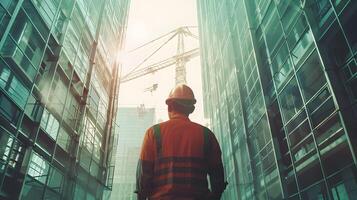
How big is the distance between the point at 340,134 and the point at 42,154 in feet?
31.9

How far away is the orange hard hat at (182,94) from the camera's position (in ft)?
8.88

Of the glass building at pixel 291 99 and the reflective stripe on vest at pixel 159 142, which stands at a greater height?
the glass building at pixel 291 99

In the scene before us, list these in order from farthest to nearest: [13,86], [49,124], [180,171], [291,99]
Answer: [49,124] < [291,99] < [13,86] < [180,171]

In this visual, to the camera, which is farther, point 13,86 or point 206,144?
point 13,86

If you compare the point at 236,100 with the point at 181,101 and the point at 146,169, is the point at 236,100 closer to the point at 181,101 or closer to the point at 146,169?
the point at 181,101

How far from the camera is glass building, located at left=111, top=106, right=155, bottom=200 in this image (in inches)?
2534

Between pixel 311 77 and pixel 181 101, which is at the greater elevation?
pixel 311 77

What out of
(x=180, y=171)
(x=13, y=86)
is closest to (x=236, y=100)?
(x=13, y=86)

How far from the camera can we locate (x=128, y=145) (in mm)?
87750

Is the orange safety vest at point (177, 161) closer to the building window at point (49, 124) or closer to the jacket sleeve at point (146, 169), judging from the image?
the jacket sleeve at point (146, 169)

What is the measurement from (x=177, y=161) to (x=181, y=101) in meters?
0.59

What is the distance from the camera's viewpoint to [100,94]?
59.4 feet

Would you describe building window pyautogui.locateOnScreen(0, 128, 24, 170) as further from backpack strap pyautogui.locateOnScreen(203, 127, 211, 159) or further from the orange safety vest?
backpack strap pyautogui.locateOnScreen(203, 127, 211, 159)

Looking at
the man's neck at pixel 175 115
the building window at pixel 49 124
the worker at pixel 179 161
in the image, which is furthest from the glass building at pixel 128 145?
the worker at pixel 179 161
